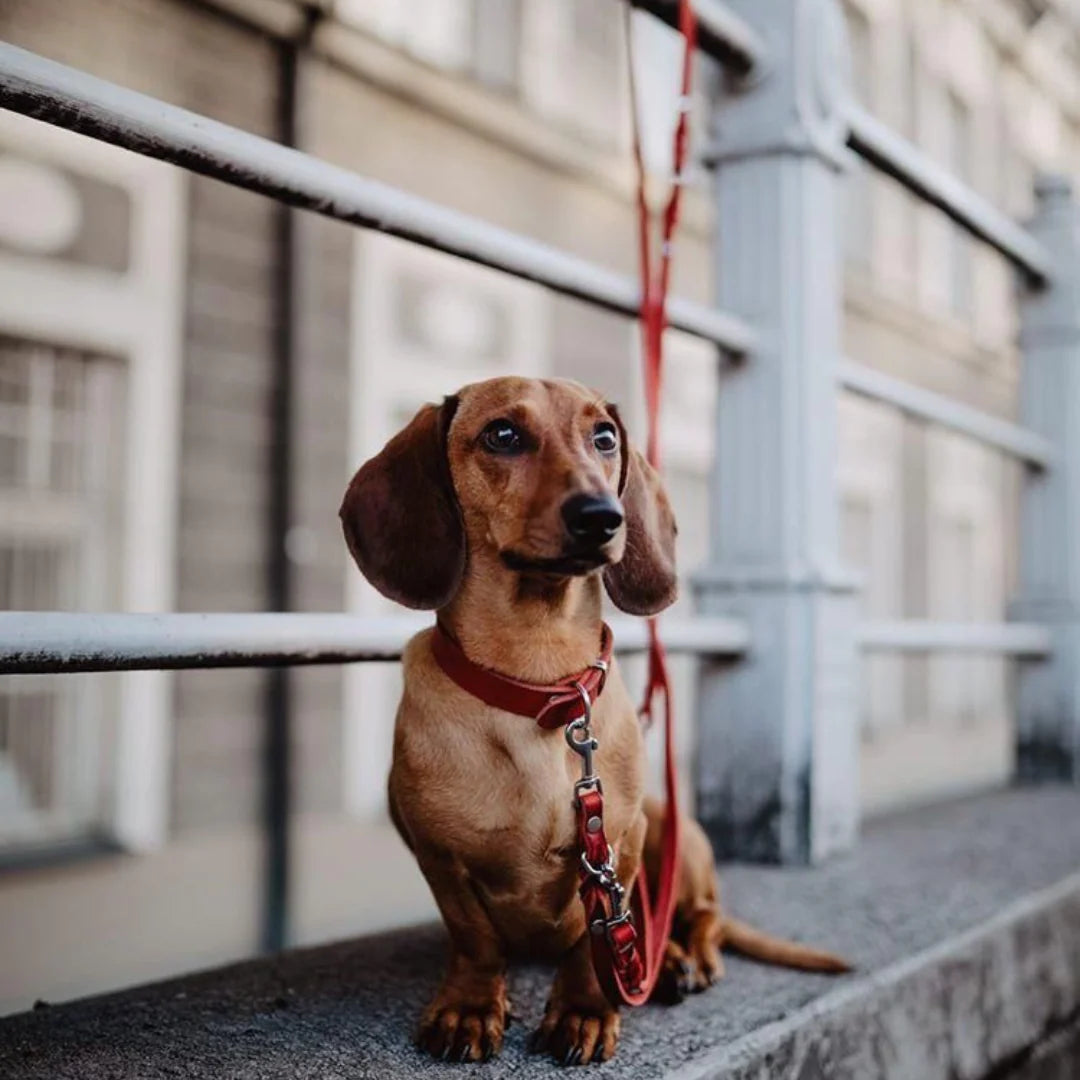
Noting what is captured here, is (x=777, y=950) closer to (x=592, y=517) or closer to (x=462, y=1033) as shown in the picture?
(x=462, y=1033)

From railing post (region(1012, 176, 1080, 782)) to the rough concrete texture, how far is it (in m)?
1.20

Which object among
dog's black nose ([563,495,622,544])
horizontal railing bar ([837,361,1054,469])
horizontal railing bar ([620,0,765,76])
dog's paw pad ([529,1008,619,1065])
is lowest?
dog's paw pad ([529,1008,619,1065])

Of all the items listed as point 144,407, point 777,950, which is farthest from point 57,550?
point 777,950

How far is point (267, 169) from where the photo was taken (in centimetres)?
131

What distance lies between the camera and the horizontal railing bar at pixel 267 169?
3.76 feet

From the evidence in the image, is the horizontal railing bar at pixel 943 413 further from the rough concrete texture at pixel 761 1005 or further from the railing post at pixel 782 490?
the rough concrete texture at pixel 761 1005

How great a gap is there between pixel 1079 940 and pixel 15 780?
3.25 meters

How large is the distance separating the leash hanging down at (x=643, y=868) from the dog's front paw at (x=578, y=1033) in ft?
0.08

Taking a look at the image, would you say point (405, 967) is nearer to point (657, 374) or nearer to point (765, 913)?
point (765, 913)

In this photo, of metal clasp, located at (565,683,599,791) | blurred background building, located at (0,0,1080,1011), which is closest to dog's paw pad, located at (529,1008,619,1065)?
metal clasp, located at (565,683,599,791)

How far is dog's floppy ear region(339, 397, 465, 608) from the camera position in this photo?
3.71ft

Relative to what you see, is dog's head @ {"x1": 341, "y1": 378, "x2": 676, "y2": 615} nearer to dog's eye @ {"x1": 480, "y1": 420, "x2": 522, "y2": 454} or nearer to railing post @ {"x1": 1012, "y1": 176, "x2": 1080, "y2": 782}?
dog's eye @ {"x1": 480, "y1": 420, "x2": 522, "y2": 454}

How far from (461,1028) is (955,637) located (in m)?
1.78

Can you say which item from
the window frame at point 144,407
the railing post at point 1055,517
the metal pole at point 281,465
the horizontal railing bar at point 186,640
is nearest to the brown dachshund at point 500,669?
the horizontal railing bar at point 186,640
